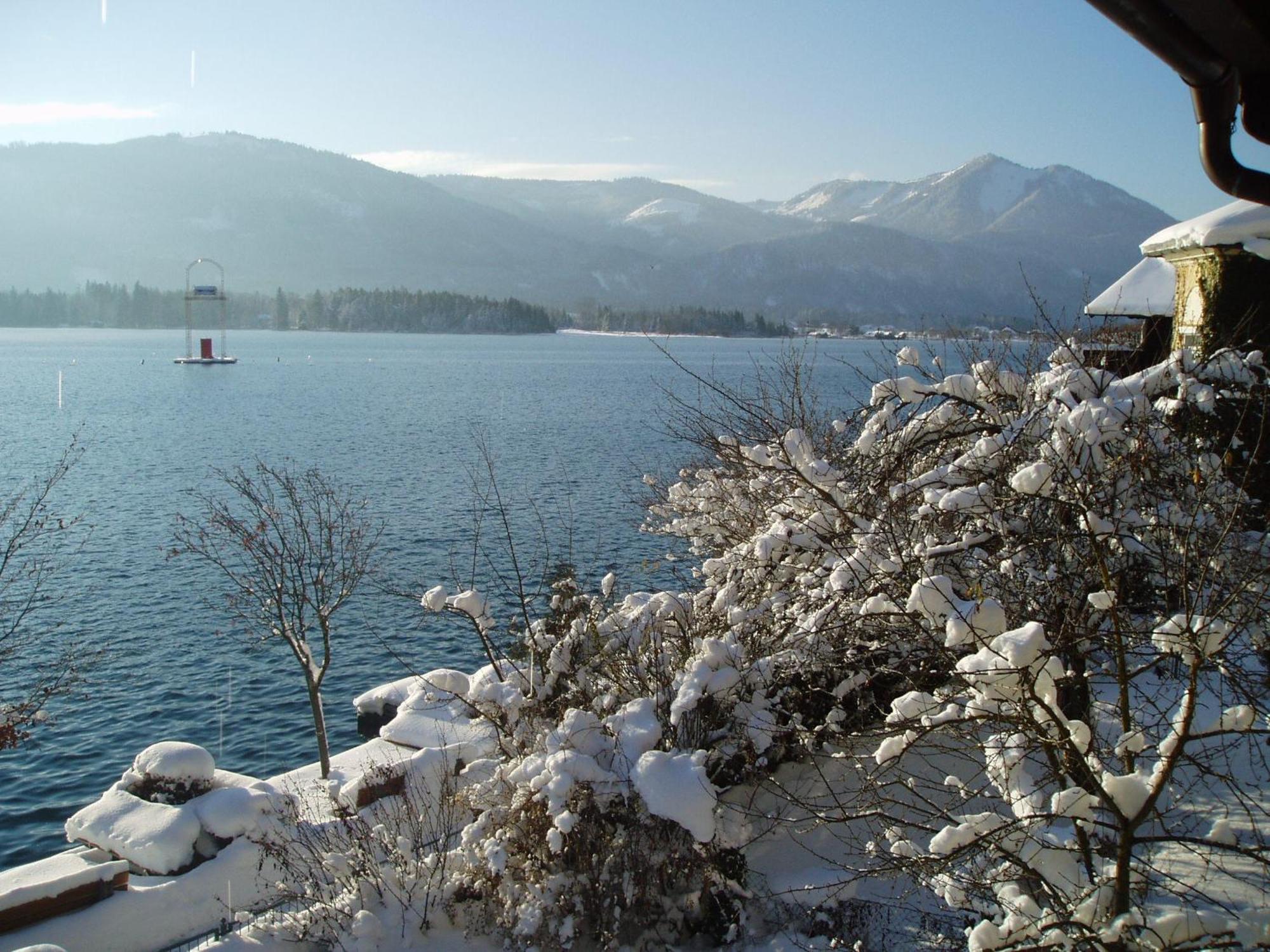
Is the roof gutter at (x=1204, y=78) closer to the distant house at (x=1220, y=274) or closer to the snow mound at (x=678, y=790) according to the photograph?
the snow mound at (x=678, y=790)

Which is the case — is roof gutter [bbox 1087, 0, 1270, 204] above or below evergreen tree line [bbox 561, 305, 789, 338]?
below

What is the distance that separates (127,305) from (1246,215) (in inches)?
7826

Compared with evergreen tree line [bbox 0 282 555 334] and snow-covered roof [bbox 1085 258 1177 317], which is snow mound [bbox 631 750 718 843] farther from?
evergreen tree line [bbox 0 282 555 334]

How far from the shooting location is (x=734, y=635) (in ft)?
29.3

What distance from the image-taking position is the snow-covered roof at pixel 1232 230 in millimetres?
13352

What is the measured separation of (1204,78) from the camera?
2615 mm

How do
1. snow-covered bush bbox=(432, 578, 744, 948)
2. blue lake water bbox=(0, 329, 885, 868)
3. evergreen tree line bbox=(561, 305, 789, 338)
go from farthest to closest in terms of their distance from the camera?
evergreen tree line bbox=(561, 305, 789, 338) < blue lake water bbox=(0, 329, 885, 868) < snow-covered bush bbox=(432, 578, 744, 948)

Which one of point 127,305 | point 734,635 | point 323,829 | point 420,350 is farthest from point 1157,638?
point 127,305

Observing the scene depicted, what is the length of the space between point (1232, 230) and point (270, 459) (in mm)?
35735

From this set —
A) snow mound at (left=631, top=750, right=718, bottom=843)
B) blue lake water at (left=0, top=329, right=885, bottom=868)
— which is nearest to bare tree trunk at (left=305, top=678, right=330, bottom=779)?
blue lake water at (left=0, top=329, right=885, bottom=868)

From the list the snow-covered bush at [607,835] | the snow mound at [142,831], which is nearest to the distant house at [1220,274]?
the snow-covered bush at [607,835]

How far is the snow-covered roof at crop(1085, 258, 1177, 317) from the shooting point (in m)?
19.4

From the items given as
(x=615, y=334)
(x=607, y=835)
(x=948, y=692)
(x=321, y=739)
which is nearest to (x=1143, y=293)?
(x=948, y=692)

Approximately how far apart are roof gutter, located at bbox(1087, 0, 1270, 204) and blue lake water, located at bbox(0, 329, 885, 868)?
39.0 ft
